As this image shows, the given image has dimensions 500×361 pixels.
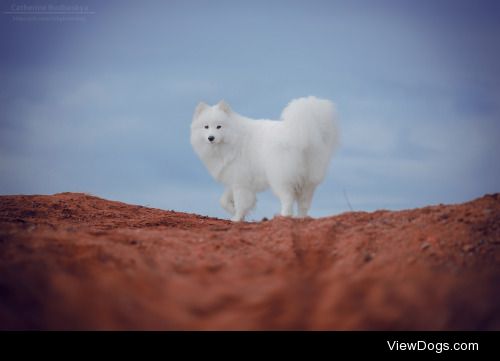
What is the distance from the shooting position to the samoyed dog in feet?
28.4

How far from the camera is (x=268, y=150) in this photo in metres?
9.00

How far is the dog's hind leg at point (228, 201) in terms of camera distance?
33.0ft

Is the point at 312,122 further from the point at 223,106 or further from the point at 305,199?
the point at 223,106

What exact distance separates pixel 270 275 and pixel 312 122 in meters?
4.19

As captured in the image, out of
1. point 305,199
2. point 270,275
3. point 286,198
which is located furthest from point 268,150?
point 270,275

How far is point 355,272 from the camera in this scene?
4.91 m

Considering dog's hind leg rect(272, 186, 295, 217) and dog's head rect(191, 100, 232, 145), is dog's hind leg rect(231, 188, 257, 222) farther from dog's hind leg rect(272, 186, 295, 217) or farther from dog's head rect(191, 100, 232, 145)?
dog's head rect(191, 100, 232, 145)

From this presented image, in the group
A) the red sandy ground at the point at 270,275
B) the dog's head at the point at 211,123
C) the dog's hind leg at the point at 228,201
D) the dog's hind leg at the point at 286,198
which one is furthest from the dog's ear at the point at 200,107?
the red sandy ground at the point at 270,275

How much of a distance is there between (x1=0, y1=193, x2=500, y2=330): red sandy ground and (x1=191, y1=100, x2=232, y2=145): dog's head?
266 centimetres

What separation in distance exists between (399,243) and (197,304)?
266 centimetres

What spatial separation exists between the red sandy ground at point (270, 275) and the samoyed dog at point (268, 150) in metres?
1.72

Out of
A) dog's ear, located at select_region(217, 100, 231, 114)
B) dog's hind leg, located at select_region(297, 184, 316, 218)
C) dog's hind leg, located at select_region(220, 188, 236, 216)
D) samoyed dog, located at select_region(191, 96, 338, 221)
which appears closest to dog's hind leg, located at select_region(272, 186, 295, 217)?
samoyed dog, located at select_region(191, 96, 338, 221)

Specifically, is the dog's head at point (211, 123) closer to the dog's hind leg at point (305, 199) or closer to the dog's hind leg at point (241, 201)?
the dog's hind leg at point (241, 201)
